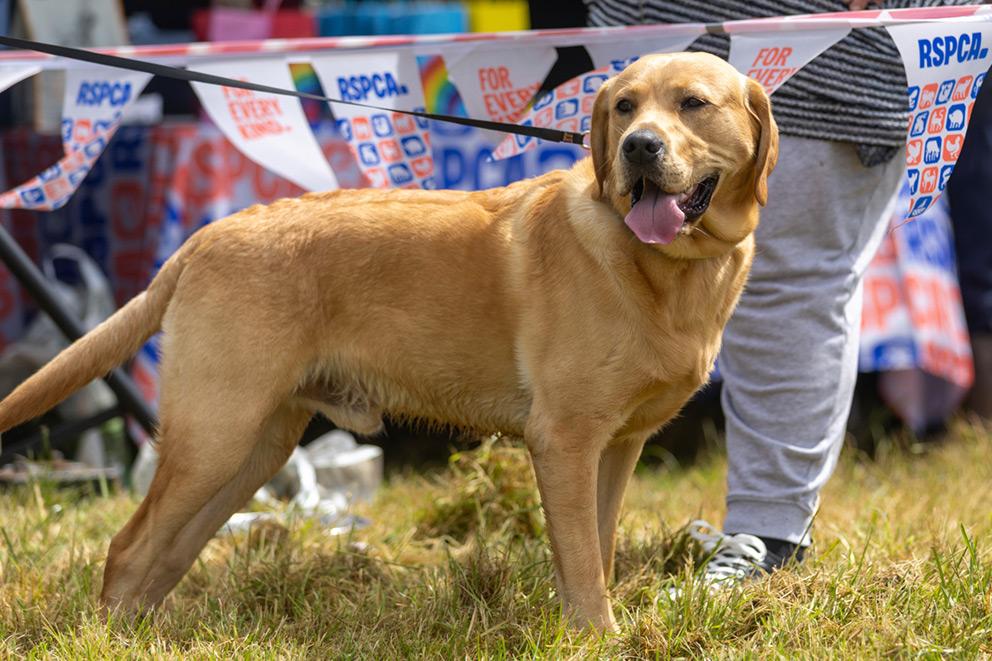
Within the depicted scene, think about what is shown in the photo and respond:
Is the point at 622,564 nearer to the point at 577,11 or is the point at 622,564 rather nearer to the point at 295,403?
the point at 295,403

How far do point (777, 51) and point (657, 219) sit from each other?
2.59ft

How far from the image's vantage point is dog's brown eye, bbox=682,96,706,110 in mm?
2645

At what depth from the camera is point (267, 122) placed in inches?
151

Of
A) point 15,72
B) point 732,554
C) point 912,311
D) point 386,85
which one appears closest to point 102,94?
point 15,72

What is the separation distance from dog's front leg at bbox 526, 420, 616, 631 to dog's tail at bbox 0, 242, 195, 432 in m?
1.05

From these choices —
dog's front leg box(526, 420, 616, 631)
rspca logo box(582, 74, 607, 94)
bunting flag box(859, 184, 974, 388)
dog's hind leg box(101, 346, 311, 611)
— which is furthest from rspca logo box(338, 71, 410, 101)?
bunting flag box(859, 184, 974, 388)

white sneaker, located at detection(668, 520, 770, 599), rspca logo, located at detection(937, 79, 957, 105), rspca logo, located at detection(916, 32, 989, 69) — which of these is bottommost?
white sneaker, located at detection(668, 520, 770, 599)

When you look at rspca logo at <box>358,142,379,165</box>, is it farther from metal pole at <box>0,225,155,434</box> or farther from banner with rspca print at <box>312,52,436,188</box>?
metal pole at <box>0,225,155,434</box>

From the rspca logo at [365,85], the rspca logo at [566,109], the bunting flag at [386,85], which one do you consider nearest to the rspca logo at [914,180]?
the bunting flag at [386,85]

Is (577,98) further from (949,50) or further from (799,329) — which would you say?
(949,50)

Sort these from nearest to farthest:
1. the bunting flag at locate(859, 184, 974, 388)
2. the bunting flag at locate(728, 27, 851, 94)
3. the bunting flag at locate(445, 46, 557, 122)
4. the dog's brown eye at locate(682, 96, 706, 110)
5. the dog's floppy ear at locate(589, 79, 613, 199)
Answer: the dog's brown eye at locate(682, 96, 706, 110) < the dog's floppy ear at locate(589, 79, 613, 199) < the bunting flag at locate(728, 27, 851, 94) < the bunting flag at locate(445, 46, 557, 122) < the bunting flag at locate(859, 184, 974, 388)

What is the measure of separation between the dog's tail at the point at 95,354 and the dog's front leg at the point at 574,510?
41.2 inches

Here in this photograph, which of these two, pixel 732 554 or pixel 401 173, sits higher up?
pixel 401 173

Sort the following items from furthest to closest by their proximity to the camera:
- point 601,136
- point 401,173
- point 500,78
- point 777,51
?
1. point 401,173
2. point 500,78
3. point 777,51
4. point 601,136
